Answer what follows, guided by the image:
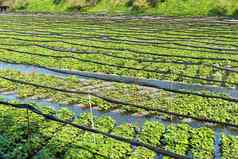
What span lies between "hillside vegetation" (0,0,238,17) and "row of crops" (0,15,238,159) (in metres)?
10.6

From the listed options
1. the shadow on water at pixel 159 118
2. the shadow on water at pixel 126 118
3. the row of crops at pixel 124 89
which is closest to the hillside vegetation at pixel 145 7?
the row of crops at pixel 124 89

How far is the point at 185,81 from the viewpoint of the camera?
2352 cm

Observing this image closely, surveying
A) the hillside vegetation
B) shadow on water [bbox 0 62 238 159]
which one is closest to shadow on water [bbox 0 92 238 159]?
shadow on water [bbox 0 62 238 159]

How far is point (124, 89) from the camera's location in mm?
22109

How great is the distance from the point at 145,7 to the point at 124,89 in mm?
39887

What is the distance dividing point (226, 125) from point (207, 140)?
1081 millimetres

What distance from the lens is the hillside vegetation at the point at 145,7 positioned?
54487 mm

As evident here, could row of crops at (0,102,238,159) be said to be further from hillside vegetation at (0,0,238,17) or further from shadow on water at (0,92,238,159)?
hillside vegetation at (0,0,238,17)

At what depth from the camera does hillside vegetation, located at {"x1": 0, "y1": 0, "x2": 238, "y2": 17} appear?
179 ft

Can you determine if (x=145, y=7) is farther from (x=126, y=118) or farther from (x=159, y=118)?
(x=159, y=118)

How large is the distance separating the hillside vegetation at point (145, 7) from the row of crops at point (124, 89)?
10.6m

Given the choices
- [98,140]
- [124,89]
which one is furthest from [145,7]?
[98,140]

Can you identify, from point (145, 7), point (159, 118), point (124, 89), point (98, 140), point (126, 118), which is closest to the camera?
point (98, 140)

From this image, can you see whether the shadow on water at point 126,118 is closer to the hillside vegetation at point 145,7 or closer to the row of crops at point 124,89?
the row of crops at point 124,89
